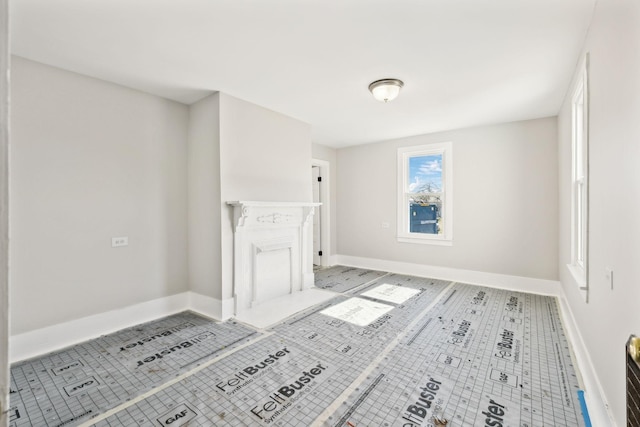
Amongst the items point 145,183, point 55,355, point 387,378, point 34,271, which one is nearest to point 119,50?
point 145,183

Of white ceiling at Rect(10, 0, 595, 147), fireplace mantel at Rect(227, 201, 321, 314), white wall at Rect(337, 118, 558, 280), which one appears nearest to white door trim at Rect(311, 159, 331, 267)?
white wall at Rect(337, 118, 558, 280)

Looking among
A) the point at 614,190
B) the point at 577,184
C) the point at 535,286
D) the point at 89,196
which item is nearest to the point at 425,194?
the point at 535,286

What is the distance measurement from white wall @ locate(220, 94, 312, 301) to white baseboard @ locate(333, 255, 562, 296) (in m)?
2.12

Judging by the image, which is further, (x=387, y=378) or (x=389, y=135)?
(x=389, y=135)

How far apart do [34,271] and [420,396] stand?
3.26m

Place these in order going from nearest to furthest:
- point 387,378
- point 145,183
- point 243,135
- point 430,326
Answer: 1. point 387,378
2. point 430,326
3. point 145,183
4. point 243,135

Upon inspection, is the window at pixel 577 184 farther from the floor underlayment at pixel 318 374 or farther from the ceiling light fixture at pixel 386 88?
the ceiling light fixture at pixel 386 88

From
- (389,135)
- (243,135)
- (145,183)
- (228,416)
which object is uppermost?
(389,135)

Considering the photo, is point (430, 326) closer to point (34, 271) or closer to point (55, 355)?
point (55, 355)

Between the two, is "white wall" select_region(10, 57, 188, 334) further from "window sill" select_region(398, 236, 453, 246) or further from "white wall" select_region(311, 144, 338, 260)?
"window sill" select_region(398, 236, 453, 246)

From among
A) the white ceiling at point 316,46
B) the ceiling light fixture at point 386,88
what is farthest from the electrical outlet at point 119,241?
the ceiling light fixture at point 386,88

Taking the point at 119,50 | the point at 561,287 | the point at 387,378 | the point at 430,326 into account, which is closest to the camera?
the point at 387,378

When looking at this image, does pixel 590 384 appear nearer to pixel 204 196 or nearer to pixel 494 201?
pixel 494 201

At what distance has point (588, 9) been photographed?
1993mm
